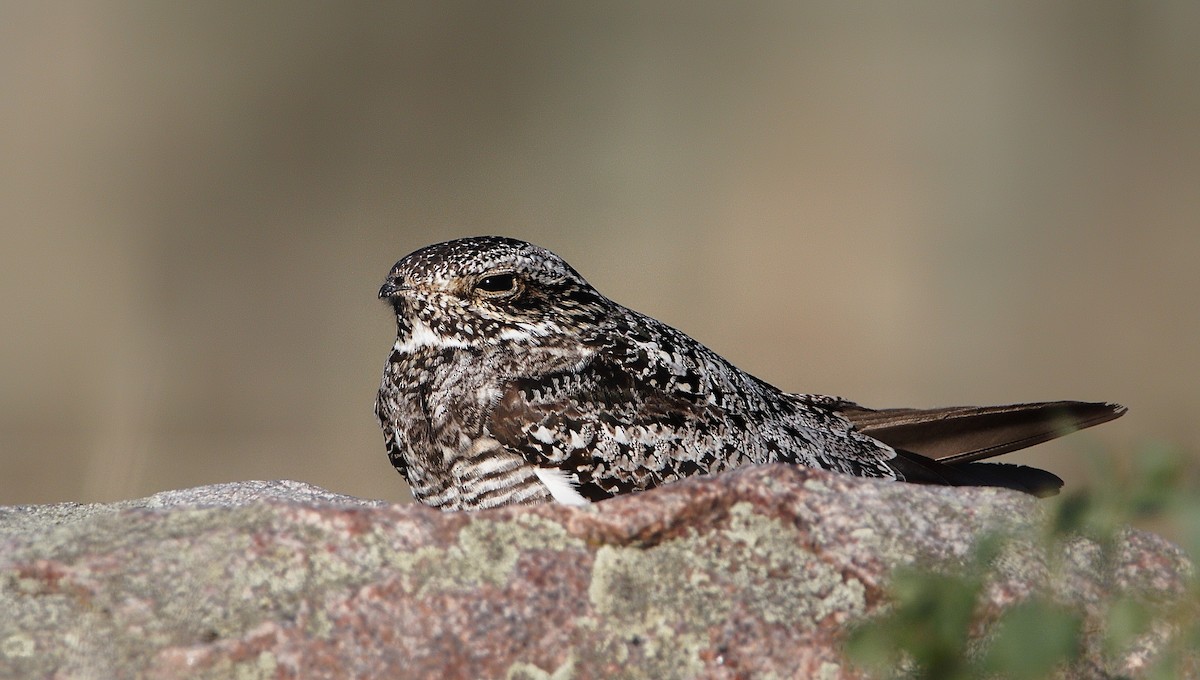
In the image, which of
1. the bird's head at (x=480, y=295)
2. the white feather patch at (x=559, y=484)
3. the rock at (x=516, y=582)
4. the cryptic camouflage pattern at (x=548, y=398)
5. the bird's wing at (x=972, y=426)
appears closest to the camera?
the rock at (x=516, y=582)

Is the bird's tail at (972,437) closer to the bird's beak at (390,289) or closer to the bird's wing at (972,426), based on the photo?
the bird's wing at (972,426)

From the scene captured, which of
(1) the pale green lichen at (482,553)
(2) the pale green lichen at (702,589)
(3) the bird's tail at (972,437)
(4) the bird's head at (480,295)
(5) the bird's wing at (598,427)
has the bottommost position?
(2) the pale green lichen at (702,589)

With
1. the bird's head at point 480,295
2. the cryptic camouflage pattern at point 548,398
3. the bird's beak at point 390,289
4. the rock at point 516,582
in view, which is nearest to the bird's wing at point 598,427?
the cryptic camouflage pattern at point 548,398

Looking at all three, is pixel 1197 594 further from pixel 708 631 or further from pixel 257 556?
pixel 257 556

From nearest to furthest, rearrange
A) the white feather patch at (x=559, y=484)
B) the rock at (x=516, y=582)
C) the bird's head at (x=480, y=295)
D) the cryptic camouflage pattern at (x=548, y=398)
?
the rock at (x=516, y=582) < the white feather patch at (x=559, y=484) < the cryptic camouflage pattern at (x=548, y=398) < the bird's head at (x=480, y=295)

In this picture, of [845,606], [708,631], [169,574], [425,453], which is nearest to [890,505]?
[845,606]

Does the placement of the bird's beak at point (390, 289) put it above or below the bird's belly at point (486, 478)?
above

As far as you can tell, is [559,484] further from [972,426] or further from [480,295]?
[972,426]

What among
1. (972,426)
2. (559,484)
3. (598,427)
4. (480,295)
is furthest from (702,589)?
(972,426)
